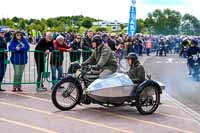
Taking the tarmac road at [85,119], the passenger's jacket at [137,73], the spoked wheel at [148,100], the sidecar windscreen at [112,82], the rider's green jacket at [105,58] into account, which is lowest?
the tarmac road at [85,119]

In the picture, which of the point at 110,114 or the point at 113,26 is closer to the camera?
the point at 110,114

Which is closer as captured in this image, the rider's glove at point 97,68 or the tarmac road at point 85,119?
the tarmac road at point 85,119

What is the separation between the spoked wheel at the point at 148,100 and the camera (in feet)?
34.0

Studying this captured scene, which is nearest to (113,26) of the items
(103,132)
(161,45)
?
(161,45)

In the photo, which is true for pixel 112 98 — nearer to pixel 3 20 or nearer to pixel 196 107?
pixel 196 107

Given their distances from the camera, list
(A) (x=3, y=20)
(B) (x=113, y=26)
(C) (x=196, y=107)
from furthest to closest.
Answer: (A) (x=3, y=20)
(B) (x=113, y=26)
(C) (x=196, y=107)

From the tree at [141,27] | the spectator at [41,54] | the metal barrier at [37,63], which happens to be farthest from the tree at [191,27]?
the spectator at [41,54]

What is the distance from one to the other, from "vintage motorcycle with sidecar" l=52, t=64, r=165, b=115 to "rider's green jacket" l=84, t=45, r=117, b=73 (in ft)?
0.89

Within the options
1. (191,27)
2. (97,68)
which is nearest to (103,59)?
(97,68)

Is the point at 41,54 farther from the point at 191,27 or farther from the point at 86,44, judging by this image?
the point at 191,27

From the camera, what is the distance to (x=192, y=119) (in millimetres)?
9992

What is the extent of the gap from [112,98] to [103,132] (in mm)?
1788

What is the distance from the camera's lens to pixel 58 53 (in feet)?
46.5

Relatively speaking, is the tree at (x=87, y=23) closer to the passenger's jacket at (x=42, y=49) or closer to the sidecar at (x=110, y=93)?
the passenger's jacket at (x=42, y=49)
